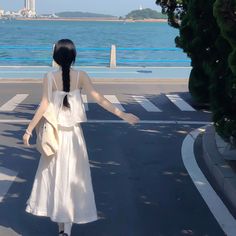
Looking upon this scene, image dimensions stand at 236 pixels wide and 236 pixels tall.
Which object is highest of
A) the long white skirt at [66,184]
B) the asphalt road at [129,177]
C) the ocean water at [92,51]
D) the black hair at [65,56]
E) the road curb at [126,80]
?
the black hair at [65,56]

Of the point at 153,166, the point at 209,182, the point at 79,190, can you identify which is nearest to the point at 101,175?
the point at 153,166

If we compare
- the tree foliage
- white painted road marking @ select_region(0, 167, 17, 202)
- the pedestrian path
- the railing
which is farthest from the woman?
the railing

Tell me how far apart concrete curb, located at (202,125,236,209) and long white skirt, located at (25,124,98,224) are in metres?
1.79

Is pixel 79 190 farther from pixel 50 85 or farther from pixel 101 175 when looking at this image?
pixel 101 175

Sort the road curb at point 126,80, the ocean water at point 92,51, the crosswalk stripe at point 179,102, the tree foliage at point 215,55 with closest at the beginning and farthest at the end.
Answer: the tree foliage at point 215,55 → the crosswalk stripe at point 179,102 → the road curb at point 126,80 → the ocean water at point 92,51

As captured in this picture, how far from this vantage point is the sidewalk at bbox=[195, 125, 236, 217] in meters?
5.81

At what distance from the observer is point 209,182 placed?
21.0 feet

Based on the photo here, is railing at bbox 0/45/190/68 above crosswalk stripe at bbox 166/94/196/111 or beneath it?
beneath

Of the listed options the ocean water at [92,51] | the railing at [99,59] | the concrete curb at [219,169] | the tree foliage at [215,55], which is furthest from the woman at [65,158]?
the ocean water at [92,51]

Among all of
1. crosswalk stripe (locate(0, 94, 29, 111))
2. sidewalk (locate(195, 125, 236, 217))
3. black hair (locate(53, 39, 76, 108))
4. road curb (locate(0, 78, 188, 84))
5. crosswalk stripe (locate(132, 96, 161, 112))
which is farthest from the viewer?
road curb (locate(0, 78, 188, 84))

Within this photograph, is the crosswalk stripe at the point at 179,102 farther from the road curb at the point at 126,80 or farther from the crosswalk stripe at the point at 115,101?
the road curb at the point at 126,80

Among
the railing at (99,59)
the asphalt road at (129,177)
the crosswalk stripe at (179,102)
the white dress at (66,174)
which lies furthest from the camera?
the railing at (99,59)

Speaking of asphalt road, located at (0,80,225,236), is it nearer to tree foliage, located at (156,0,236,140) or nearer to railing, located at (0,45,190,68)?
tree foliage, located at (156,0,236,140)

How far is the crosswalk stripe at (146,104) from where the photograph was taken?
1229 cm
